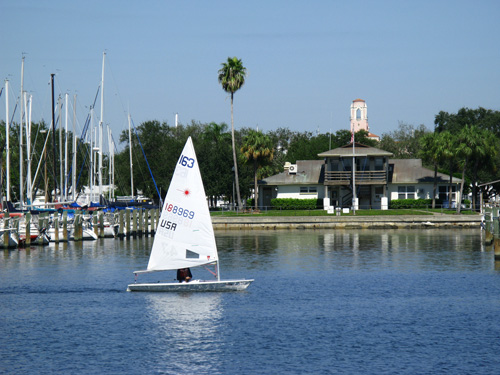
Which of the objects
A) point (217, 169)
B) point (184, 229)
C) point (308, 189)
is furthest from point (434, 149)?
point (184, 229)

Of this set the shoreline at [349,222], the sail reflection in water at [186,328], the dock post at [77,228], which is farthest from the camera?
the shoreline at [349,222]

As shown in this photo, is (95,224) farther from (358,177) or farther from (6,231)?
(358,177)

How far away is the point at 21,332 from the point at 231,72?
59991 mm

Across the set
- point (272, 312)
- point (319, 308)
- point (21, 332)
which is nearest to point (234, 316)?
point (272, 312)

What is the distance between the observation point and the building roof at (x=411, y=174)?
80188mm

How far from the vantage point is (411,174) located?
8156 centimetres

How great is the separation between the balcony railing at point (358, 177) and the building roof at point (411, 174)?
2.74 metres

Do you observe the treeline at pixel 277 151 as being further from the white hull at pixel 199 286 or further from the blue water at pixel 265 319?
the white hull at pixel 199 286

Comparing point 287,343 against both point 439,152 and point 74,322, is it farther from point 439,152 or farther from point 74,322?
point 439,152

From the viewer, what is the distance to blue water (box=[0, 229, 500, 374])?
64.7 feet

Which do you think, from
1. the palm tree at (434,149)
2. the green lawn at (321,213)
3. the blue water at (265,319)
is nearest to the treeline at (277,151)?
the palm tree at (434,149)

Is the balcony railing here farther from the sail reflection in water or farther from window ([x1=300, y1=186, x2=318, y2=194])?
the sail reflection in water

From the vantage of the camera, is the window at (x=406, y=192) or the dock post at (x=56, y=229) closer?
the dock post at (x=56, y=229)

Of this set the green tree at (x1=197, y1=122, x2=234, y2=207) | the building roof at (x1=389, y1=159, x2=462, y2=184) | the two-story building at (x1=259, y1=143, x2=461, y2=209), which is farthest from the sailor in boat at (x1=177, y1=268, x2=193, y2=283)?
the green tree at (x1=197, y1=122, x2=234, y2=207)
